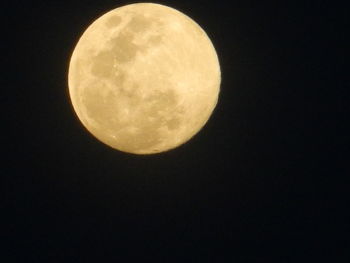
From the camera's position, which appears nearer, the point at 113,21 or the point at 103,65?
the point at 103,65

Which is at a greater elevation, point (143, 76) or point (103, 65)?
point (103, 65)

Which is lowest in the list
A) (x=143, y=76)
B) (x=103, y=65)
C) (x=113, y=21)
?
(x=143, y=76)

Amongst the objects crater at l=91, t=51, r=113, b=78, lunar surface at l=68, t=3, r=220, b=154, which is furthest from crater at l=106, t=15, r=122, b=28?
crater at l=91, t=51, r=113, b=78

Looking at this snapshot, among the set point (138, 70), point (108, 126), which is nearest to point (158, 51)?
point (138, 70)

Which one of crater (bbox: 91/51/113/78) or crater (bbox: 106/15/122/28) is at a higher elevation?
crater (bbox: 106/15/122/28)

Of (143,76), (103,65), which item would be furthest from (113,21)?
Answer: (143,76)

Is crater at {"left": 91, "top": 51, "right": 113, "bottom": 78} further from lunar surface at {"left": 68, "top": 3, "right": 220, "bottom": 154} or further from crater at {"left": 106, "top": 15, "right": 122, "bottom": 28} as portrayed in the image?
crater at {"left": 106, "top": 15, "right": 122, "bottom": 28}

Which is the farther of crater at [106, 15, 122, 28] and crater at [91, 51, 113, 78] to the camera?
crater at [106, 15, 122, 28]

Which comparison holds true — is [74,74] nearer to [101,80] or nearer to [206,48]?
[101,80]

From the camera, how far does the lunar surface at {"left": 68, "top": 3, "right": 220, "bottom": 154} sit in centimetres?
829

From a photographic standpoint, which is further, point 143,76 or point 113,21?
point 113,21

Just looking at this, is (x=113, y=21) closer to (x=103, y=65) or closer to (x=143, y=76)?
(x=103, y=65)

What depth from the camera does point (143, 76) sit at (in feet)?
27.1

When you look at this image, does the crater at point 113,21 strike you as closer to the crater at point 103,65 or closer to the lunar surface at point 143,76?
the lunar surface at point 143,76
